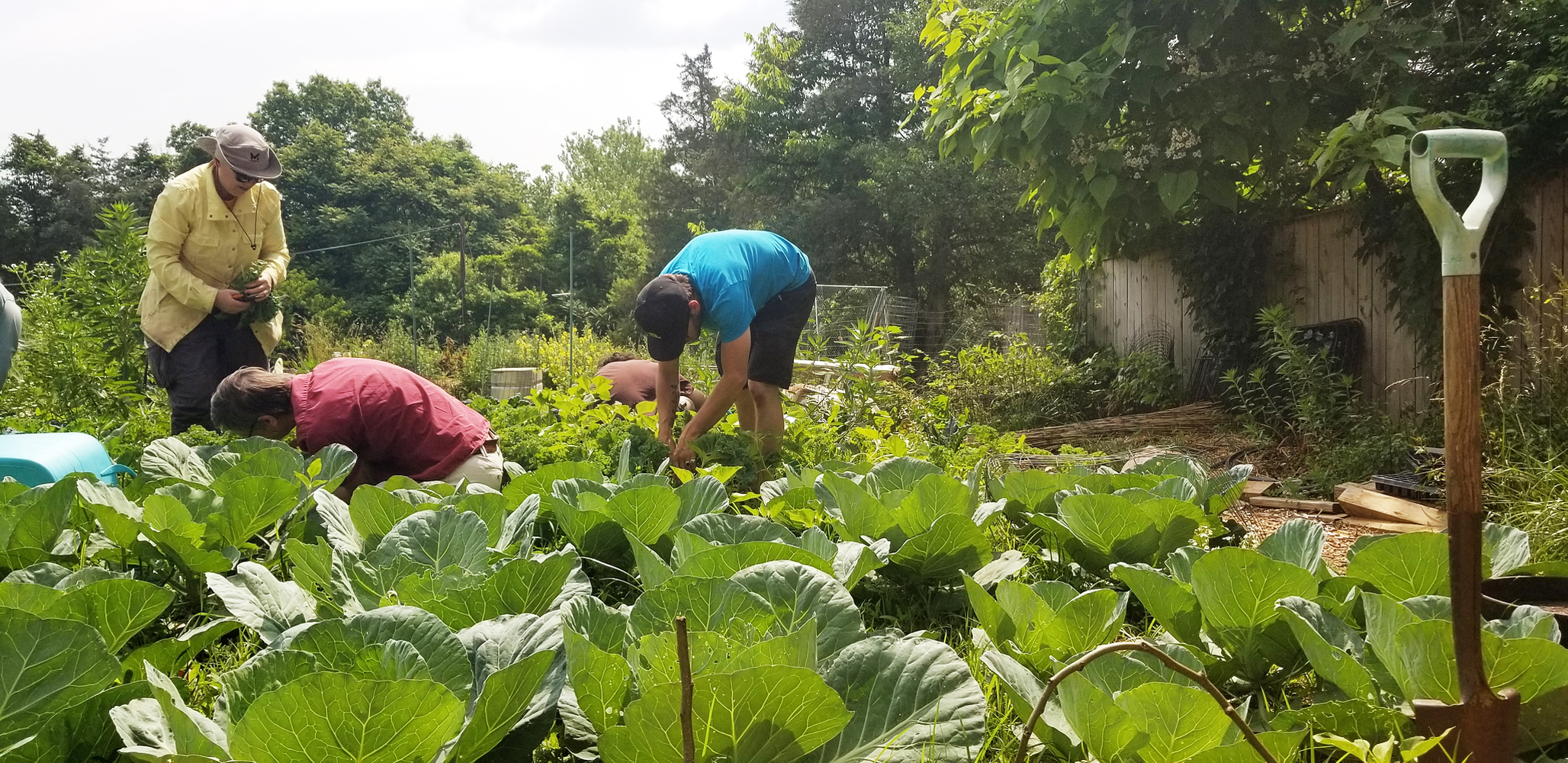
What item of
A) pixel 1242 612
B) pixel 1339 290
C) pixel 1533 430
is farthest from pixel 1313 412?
pixel 1242 612

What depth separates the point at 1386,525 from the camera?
339 cm

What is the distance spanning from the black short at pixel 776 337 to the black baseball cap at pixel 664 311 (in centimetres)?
35

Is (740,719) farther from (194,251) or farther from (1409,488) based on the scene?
(1409,488)

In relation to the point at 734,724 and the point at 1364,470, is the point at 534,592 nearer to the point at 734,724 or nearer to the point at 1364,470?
the point at 734,724

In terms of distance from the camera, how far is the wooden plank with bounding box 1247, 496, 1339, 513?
12.3 feet

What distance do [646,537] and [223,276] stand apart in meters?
3.02

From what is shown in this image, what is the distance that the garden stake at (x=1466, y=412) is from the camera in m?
0.70

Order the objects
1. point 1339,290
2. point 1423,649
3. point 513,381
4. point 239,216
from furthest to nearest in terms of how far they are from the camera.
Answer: point 513,381
point 1339,290
point 239,216
point 1423,649

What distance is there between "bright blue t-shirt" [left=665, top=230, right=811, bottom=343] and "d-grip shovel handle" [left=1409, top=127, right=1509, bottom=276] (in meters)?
2.49

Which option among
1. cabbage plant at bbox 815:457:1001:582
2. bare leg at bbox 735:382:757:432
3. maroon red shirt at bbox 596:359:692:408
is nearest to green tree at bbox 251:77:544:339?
maroon red shirt at bbox 596:359:692:408

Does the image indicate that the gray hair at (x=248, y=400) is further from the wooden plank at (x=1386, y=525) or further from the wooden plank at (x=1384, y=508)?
the wooden plank at (x=1384, y=508)

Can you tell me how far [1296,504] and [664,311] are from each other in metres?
2.77

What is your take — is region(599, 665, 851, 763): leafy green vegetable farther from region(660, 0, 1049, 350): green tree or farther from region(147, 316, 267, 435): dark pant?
region(660, 0, 1049, 350): green tree

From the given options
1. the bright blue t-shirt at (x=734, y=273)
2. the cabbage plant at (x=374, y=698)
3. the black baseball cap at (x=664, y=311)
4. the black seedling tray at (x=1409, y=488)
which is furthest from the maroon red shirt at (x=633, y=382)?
the cabbage plant at (x=374, y=698)
